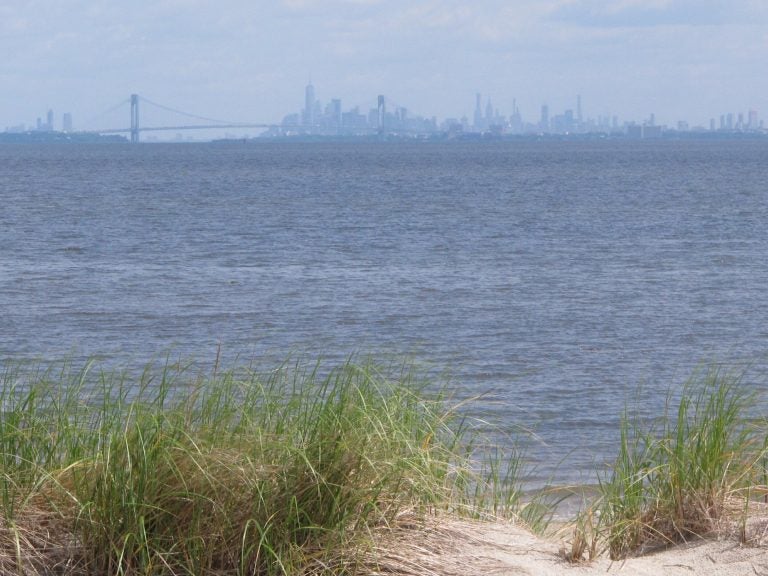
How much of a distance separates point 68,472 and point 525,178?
8784 cm

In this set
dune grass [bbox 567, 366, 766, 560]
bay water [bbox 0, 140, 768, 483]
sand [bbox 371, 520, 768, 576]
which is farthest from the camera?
bay water [bbox 0, 140, 768, 483]

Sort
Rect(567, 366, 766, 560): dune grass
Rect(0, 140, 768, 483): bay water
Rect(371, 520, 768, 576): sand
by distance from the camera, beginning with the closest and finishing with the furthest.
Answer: Rect(371, 520, 768, 576): sand, Rect(567, 366, 766, 560): dune grass, Rect(0, 140, 768, 483): bay water

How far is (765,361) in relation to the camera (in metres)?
16.6

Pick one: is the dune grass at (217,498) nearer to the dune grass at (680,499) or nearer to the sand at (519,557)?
the sand at (519,557)

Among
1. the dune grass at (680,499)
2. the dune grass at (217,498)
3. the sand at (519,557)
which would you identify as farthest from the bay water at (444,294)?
the sand at (519,557)

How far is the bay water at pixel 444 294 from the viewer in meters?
15.8

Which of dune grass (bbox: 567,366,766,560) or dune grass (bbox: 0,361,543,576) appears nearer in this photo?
dune grass (bbox: 0,361,543,576)

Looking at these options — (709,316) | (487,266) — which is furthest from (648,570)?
(487,266)

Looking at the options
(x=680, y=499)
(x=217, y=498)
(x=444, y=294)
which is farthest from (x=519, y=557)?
(x=444, y=294)

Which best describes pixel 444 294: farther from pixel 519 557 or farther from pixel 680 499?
pixel 519 557

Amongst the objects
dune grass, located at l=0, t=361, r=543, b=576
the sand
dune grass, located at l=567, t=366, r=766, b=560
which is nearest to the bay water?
dune grass, located at l=0, t=361, r=543, b=576

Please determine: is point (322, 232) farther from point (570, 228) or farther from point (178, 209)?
point (178, 209)

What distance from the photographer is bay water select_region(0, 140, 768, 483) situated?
51.7ft

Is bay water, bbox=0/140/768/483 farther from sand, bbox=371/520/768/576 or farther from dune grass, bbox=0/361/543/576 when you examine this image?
sand, bbox=371/520/768/576
